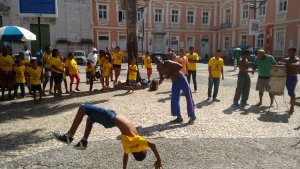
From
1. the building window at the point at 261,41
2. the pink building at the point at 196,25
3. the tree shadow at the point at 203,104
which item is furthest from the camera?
the building window at the point at 261,41

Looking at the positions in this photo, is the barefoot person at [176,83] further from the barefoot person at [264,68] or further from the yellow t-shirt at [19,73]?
the yellow t-shirt at [19,73]

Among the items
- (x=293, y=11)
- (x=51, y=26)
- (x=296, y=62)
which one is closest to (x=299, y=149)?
(x=296, y=62)

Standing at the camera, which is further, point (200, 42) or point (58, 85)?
point (200, 42)

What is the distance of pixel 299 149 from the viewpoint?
5.56m

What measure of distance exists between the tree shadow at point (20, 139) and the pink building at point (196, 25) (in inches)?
1171

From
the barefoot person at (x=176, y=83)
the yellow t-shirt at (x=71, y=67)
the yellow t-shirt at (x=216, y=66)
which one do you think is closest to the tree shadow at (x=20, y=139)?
the barefoot person at (x=176, y=83)

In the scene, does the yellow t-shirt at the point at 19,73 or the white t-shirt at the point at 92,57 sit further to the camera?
the white t-shirt at the point at 92,57

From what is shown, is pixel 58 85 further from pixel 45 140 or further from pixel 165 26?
pixel 165 26

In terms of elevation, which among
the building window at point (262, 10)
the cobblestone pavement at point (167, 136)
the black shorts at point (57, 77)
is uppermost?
the building window at point (262, 10)

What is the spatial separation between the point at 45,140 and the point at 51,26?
3177cm

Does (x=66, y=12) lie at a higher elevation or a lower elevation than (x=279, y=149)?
higher

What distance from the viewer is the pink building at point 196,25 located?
34312 mm

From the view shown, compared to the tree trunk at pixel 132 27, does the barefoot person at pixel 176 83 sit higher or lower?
lower

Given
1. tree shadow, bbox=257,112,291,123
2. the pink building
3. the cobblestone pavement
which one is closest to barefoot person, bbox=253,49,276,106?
the cobblestone pavement
